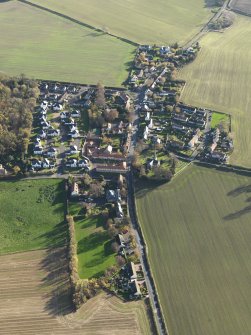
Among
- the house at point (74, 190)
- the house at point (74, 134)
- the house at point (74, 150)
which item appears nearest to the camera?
→ the house at point (74, 190)

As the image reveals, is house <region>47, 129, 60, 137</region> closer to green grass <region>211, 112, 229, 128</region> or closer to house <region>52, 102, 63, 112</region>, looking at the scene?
house <region>52, 102, 63, 112</region>

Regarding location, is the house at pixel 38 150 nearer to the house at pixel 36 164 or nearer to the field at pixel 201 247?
the house at pixel 36 164

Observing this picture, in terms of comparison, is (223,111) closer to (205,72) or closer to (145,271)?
(205,72)

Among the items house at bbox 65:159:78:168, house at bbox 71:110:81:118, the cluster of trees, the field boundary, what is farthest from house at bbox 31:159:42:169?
the field boundary

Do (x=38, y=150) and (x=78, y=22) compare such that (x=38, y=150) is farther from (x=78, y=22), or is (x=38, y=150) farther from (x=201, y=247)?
(x=78, y=22)

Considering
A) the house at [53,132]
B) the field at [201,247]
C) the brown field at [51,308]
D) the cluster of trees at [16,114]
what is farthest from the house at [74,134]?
the brown field at [51,308]
